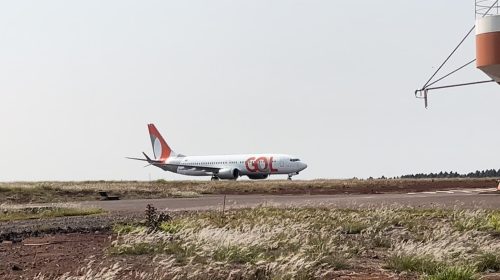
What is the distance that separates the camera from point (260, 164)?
9144cm

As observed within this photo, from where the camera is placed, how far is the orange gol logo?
3558 inches

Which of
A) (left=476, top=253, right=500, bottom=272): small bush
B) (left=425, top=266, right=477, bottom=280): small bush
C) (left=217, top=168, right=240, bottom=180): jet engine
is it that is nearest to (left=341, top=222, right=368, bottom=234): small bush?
(left=476, top=253, right=500, bottom=272): small bush

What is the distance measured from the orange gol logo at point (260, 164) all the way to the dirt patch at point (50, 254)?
230ft

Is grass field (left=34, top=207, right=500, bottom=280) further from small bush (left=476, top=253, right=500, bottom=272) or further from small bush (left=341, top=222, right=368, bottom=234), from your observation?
small bush (left=341, top=222, right=368, bottom=234)

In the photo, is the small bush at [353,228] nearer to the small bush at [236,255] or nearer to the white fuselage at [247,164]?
the small bush at [236,255]

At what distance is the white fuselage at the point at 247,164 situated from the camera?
293 feet

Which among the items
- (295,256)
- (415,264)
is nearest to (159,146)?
(415,264)

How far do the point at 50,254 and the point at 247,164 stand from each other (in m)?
78.7

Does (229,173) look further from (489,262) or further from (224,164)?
(489,262)

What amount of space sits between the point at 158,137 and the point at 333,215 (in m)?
96.6

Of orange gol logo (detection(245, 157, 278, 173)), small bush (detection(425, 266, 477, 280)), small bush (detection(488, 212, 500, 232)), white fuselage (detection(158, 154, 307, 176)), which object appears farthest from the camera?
orange gol logo (detection(245, 157, 278, 173))

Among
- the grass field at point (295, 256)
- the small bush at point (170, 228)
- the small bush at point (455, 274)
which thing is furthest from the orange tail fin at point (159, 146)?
the small bush at point (455, 274)

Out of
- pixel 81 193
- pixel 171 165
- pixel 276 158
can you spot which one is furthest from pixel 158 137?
pixel 81 193

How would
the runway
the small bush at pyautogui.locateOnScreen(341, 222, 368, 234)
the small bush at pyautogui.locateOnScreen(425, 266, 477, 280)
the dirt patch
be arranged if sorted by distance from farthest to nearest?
the runway → the small bush at pyautogui.locateOnScreen(341, 222, 368, 234) → the dirt patch → the small bush at pyautogui.locateOnScreen(425, 266, 477, 280)
